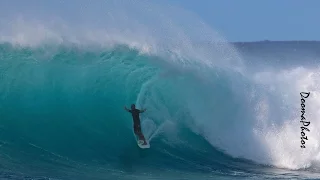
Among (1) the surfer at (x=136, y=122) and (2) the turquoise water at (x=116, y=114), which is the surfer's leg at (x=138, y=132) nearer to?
(1) the surfer at (x=136, y=122)

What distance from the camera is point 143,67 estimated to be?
14.0 m

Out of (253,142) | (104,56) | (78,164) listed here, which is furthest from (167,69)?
(78,164)

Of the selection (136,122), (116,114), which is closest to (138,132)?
(136,122)

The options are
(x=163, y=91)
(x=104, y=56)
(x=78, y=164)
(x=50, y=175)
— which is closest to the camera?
(x=50, y=175)

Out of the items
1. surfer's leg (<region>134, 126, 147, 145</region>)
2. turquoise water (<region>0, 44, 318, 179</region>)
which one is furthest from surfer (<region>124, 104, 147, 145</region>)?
turquoise water (<region>0, 44, 318, 179</region>)

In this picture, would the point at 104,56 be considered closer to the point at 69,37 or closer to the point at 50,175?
the point at 69,37

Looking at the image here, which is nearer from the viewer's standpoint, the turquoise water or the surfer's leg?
the turquoise water

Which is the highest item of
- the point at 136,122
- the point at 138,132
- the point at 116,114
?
the point at 116,114

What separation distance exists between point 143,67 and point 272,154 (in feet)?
12.4

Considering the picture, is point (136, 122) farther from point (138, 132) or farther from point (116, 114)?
point (116, 114)

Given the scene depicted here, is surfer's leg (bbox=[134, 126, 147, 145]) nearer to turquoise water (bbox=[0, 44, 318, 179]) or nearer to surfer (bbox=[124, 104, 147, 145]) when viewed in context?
surfer (bbox=[124, 104, 147, 145])

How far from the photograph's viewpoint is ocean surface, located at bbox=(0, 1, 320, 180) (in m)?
11.5

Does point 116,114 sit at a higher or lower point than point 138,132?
higher

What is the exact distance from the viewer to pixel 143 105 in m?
13.1
